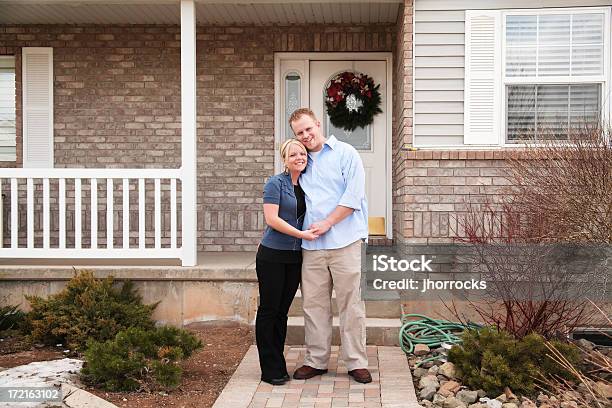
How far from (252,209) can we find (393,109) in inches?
82.7

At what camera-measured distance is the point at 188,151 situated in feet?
24.6

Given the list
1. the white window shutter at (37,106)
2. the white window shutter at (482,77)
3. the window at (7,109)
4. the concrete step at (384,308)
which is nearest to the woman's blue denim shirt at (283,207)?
the concrete step at (384,308)

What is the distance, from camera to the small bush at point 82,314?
657cm

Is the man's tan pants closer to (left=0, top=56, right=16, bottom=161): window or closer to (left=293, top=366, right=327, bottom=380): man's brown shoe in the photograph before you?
(left=293, top=366, right=327, bottom=380): man's brown shoe

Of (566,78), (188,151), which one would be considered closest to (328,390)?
(188,151)

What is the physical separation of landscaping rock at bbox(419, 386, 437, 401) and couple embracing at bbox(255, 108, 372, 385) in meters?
0.38

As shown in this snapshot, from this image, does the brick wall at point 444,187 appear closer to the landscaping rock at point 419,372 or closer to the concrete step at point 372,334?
the concrete step at point 372,334

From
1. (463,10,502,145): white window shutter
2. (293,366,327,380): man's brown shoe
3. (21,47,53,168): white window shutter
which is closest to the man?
(293,366,327,380): man's brown shoe

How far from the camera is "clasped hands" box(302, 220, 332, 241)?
199 inches

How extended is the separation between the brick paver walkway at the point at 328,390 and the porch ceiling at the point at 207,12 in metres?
3.95

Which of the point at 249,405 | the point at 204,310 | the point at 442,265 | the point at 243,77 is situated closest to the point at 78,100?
the point at 243,77

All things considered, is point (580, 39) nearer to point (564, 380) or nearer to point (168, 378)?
point (564, 380)

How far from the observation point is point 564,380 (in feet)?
16.6

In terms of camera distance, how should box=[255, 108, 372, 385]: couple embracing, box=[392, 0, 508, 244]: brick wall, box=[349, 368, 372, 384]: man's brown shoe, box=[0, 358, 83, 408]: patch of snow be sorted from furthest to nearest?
box=[392, 0, 508, 244]: brick wall → box=[349, 368, 372, 384]: man's brown shoe → box=[255, 108, 372, 385]: couple embracing → box=[0, 358, 83, 408]: patch of snow
